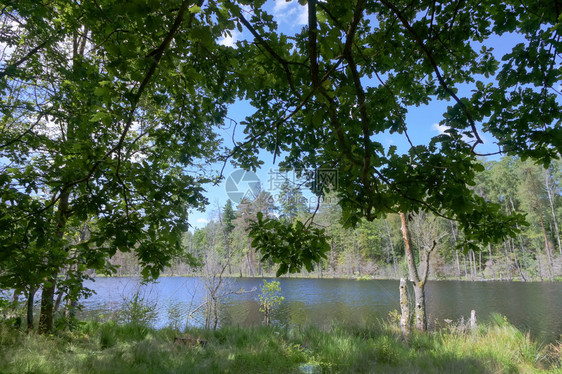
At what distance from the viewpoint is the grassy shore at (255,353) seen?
3.98 m

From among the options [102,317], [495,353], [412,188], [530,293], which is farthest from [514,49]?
[530,293]

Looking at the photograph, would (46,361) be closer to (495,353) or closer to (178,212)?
(178,212)

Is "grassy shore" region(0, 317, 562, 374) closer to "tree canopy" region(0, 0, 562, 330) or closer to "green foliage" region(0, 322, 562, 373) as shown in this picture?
"green foliage" region(0, 322, 562, 373)

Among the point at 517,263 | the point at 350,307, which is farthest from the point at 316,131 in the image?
the point at 517,263

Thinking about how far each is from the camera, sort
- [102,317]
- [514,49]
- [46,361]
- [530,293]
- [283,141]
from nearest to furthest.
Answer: [514,49], [283,141], [46,361], [102,317], [530,293]

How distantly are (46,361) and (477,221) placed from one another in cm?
512

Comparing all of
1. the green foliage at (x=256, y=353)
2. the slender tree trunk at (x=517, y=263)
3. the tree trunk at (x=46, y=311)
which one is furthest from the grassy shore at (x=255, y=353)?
the slender tree trunk at (x=517, y=263)

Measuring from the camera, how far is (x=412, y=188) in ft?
6.48

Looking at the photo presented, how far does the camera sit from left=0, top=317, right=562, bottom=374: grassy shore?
3979mm

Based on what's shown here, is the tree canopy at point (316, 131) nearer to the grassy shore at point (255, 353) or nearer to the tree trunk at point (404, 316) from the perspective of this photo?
the grassy shore at point (255, 353)

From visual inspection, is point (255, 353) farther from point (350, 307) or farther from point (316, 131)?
point (350, 307)

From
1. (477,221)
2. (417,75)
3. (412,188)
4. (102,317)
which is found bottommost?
(102,317)

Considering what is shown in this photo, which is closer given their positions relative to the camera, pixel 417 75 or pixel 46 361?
pixel 417 75

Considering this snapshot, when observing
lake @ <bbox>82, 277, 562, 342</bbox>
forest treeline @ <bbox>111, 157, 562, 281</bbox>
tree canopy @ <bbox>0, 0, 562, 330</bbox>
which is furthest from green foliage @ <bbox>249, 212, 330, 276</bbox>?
forest treeline @ <bbox>111, 157, 562, 281</bbox>
